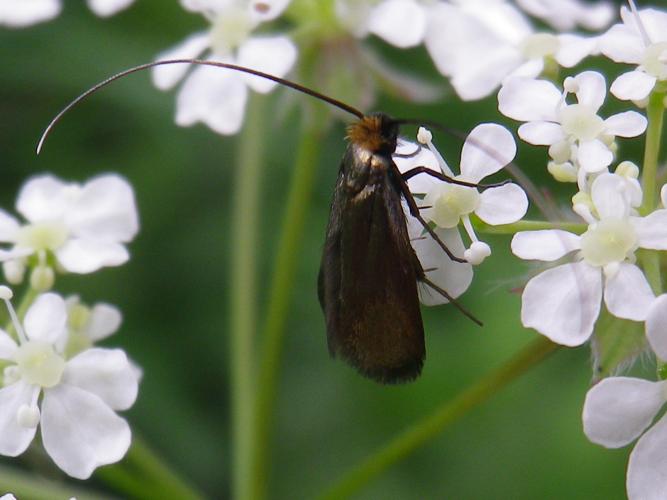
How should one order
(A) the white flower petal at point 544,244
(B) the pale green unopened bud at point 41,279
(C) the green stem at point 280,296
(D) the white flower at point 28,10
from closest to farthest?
(A) the white flower petal at point 544,244
(B) the pale green unopened bud at point 41,279
(C) the green stem at point 280,296
(D) the white flower at point 28,10

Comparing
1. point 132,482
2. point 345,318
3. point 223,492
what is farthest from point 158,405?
point 345,318

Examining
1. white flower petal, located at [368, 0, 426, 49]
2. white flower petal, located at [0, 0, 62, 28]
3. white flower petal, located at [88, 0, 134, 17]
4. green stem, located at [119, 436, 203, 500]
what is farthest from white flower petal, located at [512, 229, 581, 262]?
white flower petal, located at [0, 0, 62, 28]

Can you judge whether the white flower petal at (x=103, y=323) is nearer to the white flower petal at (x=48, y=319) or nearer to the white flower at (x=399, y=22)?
the white flower petal at (x=48, y=319)

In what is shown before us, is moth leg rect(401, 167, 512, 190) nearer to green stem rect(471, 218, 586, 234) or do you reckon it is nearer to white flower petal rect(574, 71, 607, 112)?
green stem rect(471, 218, 586, 234)

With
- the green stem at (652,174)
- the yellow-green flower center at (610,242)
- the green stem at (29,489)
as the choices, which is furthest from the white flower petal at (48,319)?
the green stem at (652,174)

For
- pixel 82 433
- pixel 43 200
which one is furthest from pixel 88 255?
pixel 82 433

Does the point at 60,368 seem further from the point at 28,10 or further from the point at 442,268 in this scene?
the point at 28,10

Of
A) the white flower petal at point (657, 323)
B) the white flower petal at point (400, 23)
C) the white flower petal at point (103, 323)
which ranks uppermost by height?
the white flower petal at point (400, 23)

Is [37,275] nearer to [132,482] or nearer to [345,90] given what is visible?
[132,482]
